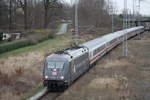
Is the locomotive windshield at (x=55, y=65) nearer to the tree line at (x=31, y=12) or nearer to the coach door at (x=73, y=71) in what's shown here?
the coach door at (x=73, y=71)

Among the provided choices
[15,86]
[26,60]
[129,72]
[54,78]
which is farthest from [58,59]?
[26,60]

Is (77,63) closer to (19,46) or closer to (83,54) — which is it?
(83,54)

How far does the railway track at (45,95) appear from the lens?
19578 mm

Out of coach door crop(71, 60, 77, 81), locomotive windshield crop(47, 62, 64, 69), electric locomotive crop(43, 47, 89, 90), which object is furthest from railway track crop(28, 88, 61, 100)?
coach door crop(71, 60, 77, 81)

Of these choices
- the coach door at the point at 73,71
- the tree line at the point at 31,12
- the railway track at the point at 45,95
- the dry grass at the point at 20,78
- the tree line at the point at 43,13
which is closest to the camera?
the railway track at the point at 45,95

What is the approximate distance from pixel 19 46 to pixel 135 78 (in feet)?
94.2

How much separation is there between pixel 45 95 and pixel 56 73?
178 cm

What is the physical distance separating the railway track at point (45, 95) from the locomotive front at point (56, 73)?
466 mm

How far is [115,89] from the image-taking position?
2062cm

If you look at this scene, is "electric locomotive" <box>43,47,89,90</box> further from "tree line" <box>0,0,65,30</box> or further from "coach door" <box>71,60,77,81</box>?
"tree line" <box>0,0,65,30</box>

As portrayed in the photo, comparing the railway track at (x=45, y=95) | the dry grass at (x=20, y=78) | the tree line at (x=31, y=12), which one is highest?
the tree line at (x=31, y=12)

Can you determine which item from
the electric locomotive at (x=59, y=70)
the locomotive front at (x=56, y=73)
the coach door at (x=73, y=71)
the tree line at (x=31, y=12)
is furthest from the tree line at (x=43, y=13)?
the locomotive front at (x=56, y=73)

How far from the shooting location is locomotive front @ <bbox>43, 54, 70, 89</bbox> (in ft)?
67.4

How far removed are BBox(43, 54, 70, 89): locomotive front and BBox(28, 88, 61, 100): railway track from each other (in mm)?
466
